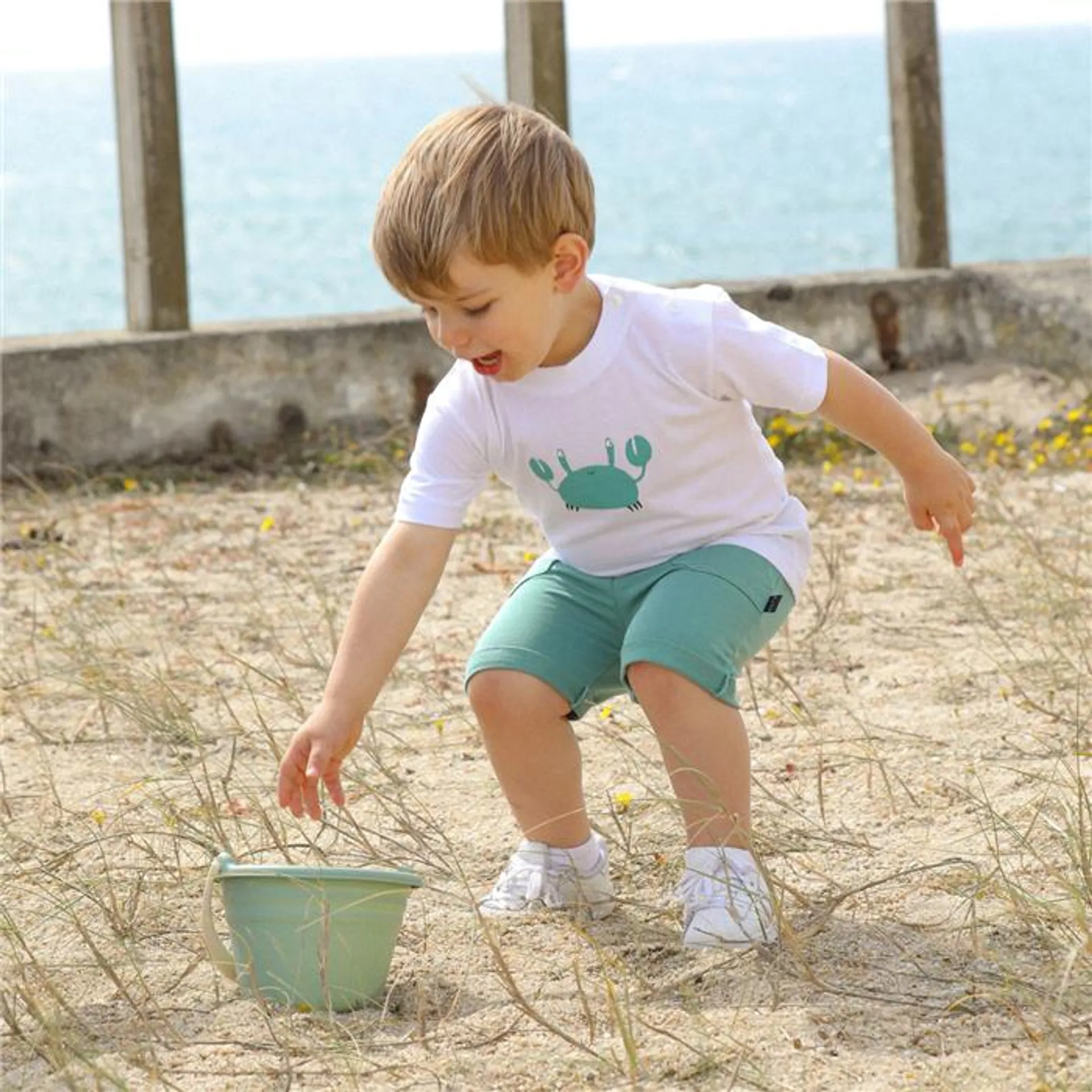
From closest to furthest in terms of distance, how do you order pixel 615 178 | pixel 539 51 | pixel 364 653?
pixel 364 653 → pixel 539 51 → pixel 615 178

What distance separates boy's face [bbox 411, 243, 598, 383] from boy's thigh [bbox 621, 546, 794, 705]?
1.21 ft

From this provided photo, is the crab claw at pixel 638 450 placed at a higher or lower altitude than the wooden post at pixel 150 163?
lower

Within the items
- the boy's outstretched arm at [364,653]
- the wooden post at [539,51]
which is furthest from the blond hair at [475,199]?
the wooden post at [539,51]

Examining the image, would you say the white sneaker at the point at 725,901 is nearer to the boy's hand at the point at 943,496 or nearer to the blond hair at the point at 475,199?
the boy's hand at the point at 943,496

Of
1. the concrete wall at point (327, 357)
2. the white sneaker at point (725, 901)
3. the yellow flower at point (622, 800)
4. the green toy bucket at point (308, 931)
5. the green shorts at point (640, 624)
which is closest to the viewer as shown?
the green toy bucket at point (308, 931)

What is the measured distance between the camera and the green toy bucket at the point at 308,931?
2184 millimetres

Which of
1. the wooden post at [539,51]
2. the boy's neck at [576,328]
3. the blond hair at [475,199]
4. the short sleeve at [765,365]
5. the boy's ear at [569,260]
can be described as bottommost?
the short sleeve at [765,365]

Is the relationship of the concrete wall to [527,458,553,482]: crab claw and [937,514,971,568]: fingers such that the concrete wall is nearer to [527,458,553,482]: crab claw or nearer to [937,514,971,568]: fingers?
[527,458,553,482]: crab claw

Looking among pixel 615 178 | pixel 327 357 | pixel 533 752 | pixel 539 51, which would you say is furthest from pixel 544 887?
pixel 615 178

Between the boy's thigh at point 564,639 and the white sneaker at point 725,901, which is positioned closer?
the white sneaker at point 725,901

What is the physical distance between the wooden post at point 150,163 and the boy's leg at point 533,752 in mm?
3802

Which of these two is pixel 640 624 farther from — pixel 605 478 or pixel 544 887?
pixel 544 887

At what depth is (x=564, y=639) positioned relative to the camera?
8.58 ft

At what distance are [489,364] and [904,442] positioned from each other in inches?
24.5
